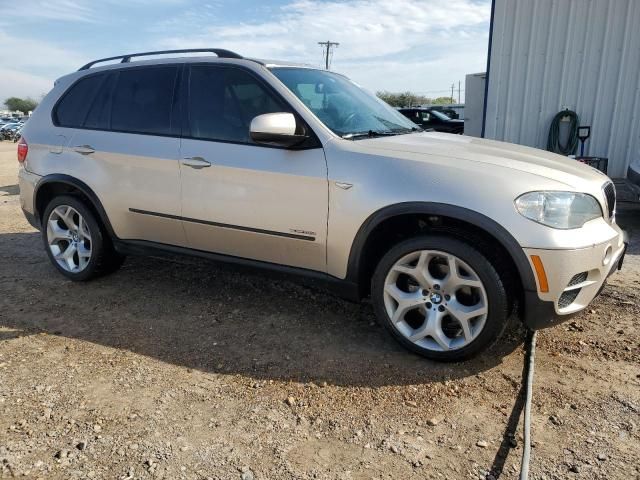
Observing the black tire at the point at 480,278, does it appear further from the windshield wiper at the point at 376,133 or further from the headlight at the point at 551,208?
the windshield wiper at the point at 376,133

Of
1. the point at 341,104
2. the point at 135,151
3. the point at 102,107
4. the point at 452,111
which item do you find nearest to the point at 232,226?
the point at 135,151

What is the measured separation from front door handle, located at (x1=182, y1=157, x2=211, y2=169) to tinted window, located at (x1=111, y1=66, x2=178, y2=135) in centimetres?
34

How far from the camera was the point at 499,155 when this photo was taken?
123 inches

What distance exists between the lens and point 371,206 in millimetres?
3039

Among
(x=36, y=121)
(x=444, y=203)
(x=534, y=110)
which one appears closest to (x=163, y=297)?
(x=36, y=121)

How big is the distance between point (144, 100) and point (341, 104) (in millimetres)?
1566

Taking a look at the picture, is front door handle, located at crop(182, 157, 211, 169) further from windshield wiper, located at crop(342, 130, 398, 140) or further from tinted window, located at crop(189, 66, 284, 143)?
windshield wiper, located at crop(342, 130, 398, 140)

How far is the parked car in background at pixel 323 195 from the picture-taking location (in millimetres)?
2779

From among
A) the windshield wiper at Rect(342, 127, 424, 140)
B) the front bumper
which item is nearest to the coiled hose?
the windshield wiper at Rect(342, 127, 424, 140)

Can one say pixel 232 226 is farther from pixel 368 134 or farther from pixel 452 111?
pixel 452 111

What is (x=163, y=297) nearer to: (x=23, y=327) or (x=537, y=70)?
(x=23, y=327)

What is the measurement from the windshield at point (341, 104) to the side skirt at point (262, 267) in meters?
0.94

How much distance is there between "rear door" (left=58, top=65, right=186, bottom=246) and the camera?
3836 millimetres

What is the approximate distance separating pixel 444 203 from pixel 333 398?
1213 millimetres
